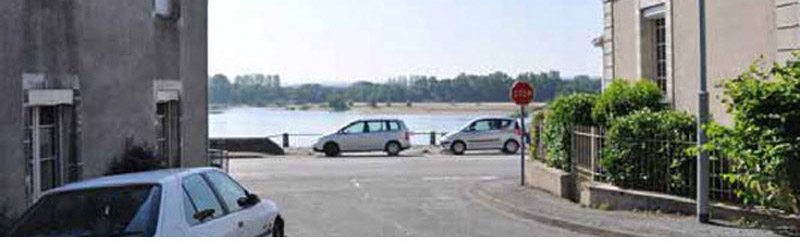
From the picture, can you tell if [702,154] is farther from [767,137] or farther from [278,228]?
[278,228]

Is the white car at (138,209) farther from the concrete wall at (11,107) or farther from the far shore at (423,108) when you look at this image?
the far shore at (423,108)

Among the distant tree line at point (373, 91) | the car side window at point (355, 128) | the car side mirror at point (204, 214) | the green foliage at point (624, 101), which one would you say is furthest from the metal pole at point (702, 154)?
the distant tree line at point (373, 91)

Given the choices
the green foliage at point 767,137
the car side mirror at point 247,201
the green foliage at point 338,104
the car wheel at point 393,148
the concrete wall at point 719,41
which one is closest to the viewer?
the car side mirror at point 247,201

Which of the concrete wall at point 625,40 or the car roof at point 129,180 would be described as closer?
the car roof at point 129,180

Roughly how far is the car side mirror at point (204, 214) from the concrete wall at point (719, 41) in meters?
9.32

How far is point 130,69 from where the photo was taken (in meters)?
14.7

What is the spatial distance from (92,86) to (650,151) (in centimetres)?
802

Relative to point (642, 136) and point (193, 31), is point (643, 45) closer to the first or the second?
point (642, 136)

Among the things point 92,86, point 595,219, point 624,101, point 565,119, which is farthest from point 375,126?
point 92,86

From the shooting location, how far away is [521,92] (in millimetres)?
20516

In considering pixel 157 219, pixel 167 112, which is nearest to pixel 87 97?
pixel 167 112

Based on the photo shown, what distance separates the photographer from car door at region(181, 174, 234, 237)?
784cm

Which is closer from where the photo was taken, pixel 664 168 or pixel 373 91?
pixel 664 168

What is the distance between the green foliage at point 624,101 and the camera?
1602 cm
